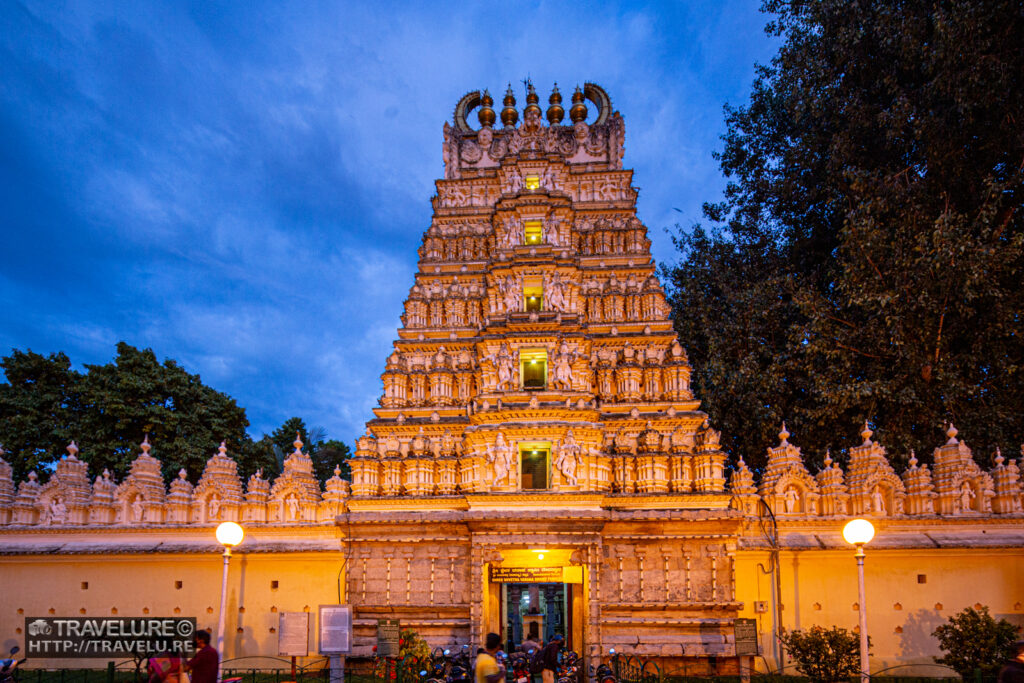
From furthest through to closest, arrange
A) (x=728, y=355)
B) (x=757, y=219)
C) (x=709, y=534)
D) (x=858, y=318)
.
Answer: (x=757, y=219), (x=728, y=355), (x=858, y=318), (x=709, y=534)

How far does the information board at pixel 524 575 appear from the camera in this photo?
20625 millimetres

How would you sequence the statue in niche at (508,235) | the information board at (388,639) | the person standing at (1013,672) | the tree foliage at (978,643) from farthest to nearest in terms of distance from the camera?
the statue in niche at (508,235)
the information board at (388,639)
the tree foliage at (978,643)
the person standing at (1013,672)

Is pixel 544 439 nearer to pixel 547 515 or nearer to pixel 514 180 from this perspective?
pixel 547 515

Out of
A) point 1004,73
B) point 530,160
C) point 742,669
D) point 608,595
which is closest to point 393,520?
point 608,595

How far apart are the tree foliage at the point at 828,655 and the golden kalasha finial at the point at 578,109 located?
68.4 feet

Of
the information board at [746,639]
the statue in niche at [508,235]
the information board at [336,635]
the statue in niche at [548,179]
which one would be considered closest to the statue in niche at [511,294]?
the statue in niche at [508,235]

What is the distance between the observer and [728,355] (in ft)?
102

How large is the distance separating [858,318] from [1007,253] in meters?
6.38

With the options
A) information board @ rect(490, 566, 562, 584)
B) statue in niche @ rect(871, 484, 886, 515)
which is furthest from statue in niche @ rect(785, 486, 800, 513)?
information board @ rect(490, 566, 562, 584)

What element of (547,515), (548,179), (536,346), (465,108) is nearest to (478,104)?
(465,108)

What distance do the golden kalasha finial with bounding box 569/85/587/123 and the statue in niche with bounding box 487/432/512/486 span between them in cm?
1496

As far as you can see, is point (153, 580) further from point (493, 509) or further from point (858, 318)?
point (858, 318)

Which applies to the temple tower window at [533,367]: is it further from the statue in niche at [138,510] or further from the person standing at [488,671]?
the statue in niche at [138,510]

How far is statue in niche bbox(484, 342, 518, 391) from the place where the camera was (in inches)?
896
